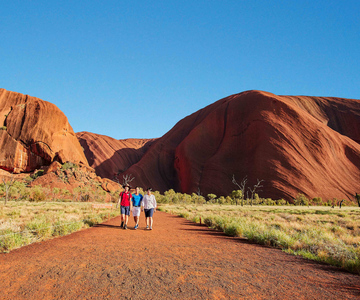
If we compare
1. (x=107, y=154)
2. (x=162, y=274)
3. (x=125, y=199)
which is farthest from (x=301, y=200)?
(x=107, y=154)

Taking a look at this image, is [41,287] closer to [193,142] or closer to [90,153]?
[193,142]

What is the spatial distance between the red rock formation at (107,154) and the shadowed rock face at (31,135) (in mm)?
20504

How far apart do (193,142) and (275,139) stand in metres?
20.4

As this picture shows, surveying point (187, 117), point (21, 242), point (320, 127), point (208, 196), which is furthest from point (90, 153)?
point (21, 242)

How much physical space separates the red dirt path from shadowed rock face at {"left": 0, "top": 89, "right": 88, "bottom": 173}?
48.8m

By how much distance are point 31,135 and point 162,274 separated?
53.9 metres

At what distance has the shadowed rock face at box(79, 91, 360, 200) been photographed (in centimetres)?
5044

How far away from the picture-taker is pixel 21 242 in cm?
655

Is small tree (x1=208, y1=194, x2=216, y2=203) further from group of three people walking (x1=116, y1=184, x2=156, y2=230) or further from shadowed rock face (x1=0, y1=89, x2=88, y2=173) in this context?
group of three people walking (x1=116, y1=184, x2=156, y2=230)

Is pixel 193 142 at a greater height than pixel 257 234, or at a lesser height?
greater

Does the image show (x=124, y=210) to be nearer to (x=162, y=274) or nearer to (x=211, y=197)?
(x=162, y=274)

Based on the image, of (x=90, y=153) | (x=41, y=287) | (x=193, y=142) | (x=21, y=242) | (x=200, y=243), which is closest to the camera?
(x=41, y=287)

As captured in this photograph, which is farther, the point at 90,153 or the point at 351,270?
the point at 90,153

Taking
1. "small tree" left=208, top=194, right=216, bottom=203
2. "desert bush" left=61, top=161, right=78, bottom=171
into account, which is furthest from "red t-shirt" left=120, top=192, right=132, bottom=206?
"desert bush" left=61, top=161, right=78, bottom=171
